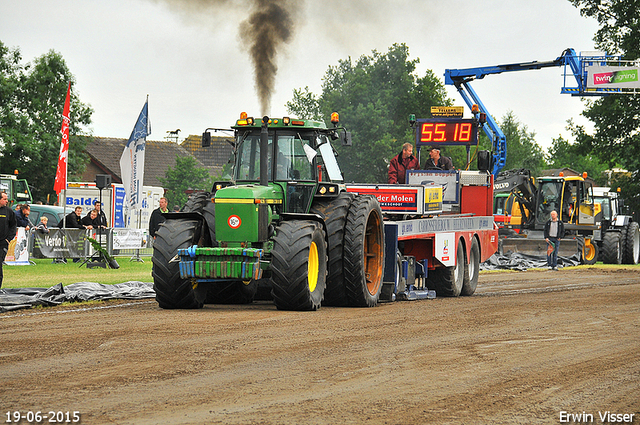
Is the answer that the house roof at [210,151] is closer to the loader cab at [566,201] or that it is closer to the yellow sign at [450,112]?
the loader cab at [566,201]

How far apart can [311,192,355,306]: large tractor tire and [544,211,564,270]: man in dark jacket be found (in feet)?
54.5

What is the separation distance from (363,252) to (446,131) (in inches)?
349

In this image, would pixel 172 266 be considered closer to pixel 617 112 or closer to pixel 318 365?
pixel 318 365

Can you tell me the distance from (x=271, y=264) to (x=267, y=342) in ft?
8.02

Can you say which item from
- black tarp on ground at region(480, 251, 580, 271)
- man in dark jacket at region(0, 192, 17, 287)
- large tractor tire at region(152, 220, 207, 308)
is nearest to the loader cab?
black tarp on ground at region(480, 251, 580, 271)

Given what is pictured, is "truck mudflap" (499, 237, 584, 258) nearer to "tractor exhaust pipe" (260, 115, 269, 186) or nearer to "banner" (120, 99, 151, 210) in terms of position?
"banner" (120, 99, 151, 210)

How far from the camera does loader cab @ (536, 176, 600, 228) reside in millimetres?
30281

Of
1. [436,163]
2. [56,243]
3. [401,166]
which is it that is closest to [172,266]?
[401,166]

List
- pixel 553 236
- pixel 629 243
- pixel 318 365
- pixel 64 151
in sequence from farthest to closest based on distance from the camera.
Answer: pixel 629 243 → pixel 553 236 → pixel 64 151 → pixel 318 365

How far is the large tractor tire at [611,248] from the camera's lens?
31.4 metres

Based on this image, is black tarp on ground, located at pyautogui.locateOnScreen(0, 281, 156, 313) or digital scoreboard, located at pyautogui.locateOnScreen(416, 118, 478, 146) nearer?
black tarp on ground, located at pyautogui.locateOnScreen(0, 281, 156, 313)

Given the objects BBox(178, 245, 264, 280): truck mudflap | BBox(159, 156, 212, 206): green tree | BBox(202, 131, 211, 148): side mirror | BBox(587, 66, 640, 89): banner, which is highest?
BBox(587, 66, 640, 89): banner

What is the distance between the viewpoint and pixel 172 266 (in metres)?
11.1

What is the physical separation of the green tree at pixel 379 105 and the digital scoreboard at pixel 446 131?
126ft
